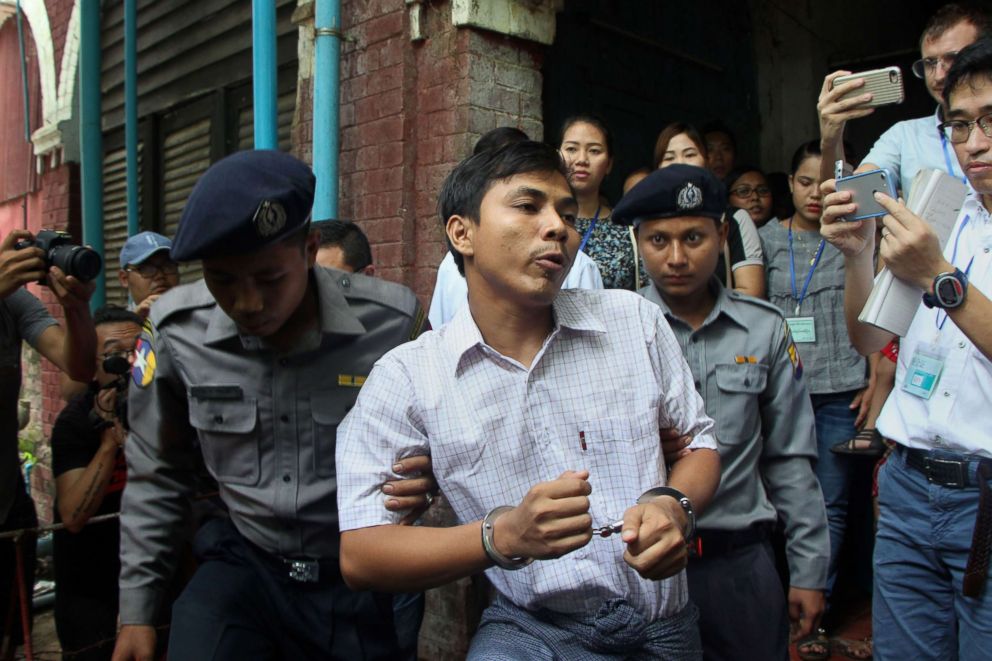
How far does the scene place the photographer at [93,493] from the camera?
296cm

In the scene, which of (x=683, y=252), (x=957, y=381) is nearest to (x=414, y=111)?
(x=683, y=252)

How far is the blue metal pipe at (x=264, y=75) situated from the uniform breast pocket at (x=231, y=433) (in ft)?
6.89

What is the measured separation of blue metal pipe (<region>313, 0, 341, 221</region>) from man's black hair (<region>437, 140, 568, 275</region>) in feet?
7.55

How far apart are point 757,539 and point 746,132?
15.1 feet

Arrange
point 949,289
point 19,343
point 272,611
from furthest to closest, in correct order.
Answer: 1. point 19,343
2. point 272,611
3. point 949,289

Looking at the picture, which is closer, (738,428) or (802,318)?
(738,428)

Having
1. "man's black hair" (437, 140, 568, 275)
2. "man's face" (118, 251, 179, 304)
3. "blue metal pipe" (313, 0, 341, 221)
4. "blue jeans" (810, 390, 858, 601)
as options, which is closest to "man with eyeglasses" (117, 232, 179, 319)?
"man's face" (118, 251, 179, 304)

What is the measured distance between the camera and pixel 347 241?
3.34 m

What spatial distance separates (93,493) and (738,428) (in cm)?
227

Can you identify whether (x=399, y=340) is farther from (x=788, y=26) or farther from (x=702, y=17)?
(x=788, y=26)

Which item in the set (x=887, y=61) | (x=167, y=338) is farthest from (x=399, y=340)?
(x=887, y=61)

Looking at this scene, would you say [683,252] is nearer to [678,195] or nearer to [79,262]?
[678,195]

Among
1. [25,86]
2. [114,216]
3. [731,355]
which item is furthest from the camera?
[25,86]

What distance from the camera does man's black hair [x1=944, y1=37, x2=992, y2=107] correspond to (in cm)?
196
